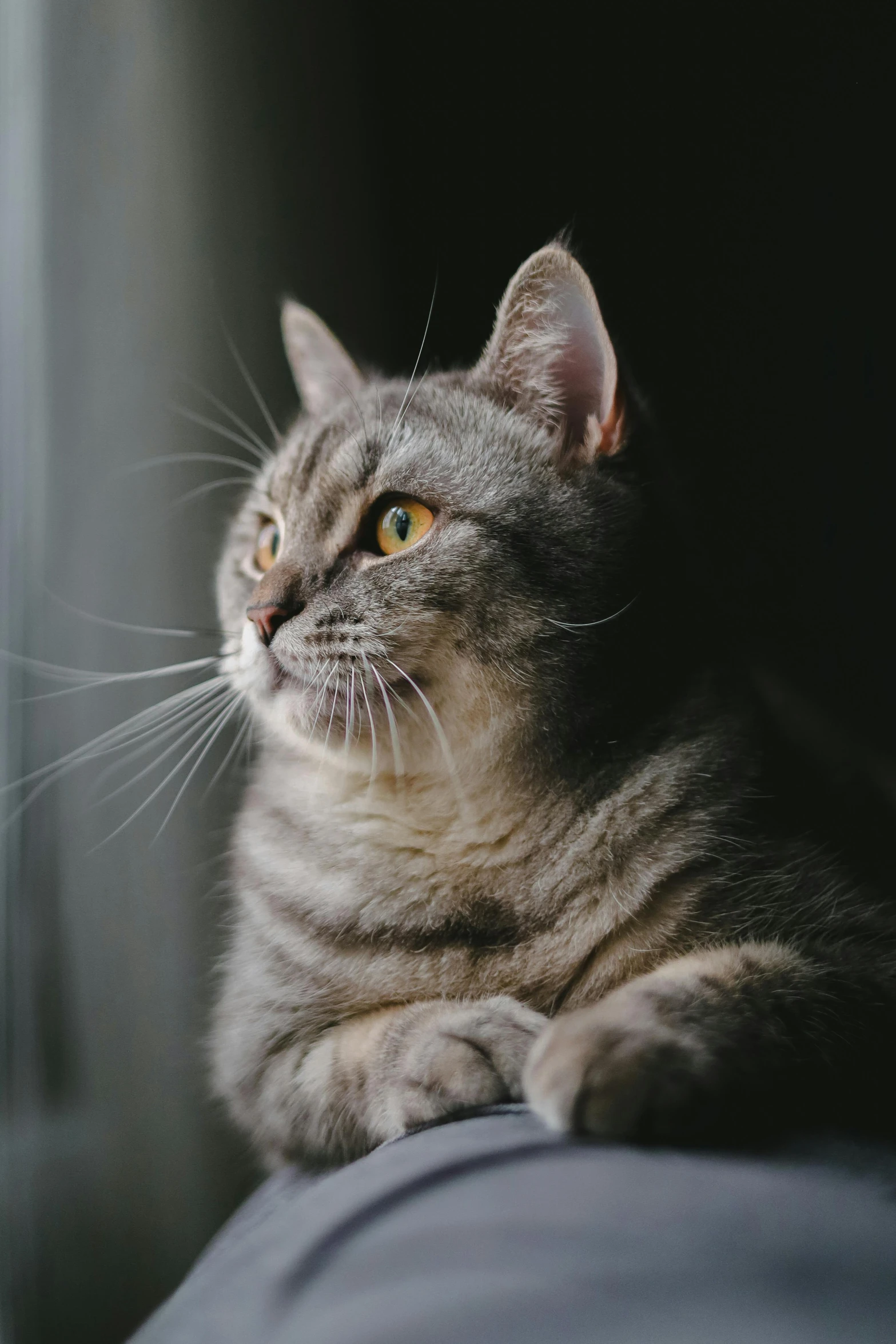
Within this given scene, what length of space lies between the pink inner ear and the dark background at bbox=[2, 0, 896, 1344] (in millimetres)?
297

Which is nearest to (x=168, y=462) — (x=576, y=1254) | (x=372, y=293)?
(x=372, y=293)

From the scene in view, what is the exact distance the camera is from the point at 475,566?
779mm

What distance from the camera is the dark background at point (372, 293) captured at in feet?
2.93

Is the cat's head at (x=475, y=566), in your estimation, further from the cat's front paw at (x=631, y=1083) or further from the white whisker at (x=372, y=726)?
the cat's front paw at (x=631, y=1083)

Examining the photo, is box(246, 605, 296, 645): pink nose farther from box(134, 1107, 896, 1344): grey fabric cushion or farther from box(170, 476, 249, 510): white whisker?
box(134, 1107, 896, 1344): grey fabric cushion

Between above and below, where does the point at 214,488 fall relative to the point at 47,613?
→ above

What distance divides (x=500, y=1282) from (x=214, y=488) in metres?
1.02

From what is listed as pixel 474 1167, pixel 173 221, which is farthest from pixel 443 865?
pixel 173 221

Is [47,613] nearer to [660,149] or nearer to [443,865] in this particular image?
[443,865]

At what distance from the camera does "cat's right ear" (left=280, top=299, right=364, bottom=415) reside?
1.06 meters

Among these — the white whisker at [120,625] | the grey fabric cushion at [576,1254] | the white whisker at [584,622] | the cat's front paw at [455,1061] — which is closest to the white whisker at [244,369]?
the white whisker at [120,625]

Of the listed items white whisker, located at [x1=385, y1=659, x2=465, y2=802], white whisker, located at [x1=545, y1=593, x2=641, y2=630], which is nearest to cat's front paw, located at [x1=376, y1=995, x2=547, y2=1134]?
white whisker, located at [x1=385, y1=659, x2=465, y2=802]

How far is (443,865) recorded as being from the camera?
0.81 metres

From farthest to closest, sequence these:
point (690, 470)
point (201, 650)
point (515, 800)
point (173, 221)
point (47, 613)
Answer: point (690, 470) → point (201, 650) → point (173, 221) → point (47, 613) → point (515, 800)
